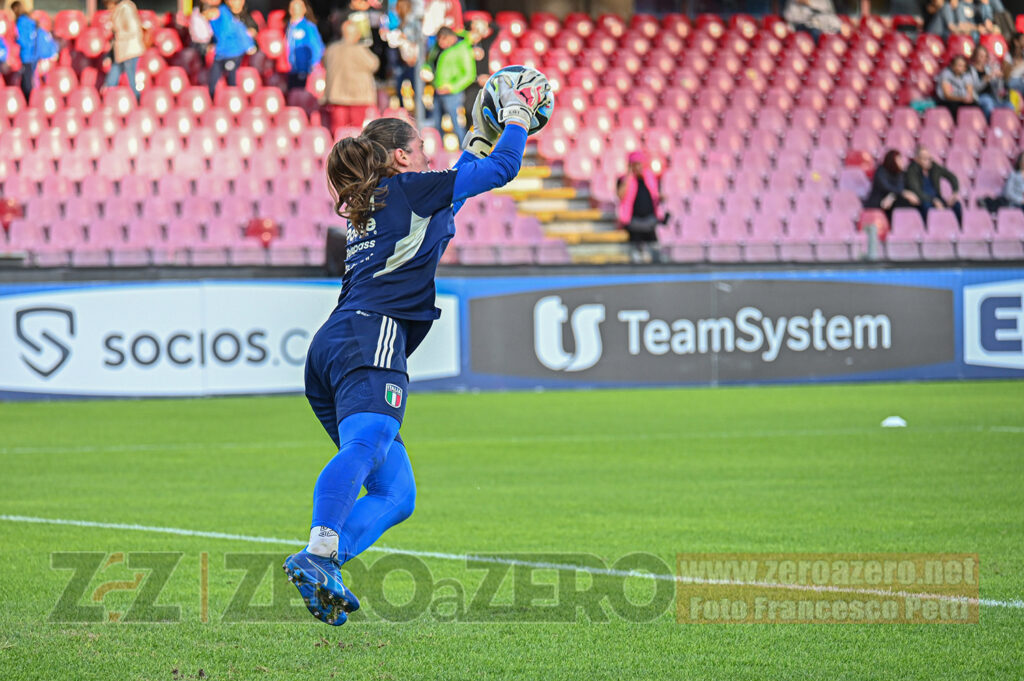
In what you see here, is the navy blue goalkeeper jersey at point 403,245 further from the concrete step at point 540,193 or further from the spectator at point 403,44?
the concrete step at point 540,193

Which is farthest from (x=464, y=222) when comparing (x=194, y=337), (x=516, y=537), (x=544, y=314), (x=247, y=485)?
(x=516, y=537)

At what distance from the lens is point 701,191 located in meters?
20.1

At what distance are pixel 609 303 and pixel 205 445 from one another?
6.11 meters

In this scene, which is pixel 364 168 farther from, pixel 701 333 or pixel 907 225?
pixel 907 225

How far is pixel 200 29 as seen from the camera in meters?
20.5

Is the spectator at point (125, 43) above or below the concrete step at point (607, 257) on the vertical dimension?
above

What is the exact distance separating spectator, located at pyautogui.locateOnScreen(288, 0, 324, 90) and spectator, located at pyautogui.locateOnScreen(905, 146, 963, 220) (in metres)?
9.04

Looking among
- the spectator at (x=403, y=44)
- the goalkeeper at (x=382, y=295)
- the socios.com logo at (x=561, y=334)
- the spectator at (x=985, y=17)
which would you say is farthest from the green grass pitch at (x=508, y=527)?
the spectator at (x=985, y=17)

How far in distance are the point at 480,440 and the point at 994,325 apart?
8.11 meters

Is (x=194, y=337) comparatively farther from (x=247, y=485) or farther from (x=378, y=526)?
(x=378, y=526)

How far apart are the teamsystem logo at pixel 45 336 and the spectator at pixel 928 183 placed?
11.6m

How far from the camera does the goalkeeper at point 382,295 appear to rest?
14.8ft

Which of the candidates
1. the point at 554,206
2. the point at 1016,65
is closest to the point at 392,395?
the point at 554,206

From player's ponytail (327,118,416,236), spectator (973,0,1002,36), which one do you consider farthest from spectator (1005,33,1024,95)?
player's ponytail (327,118,416,236)
